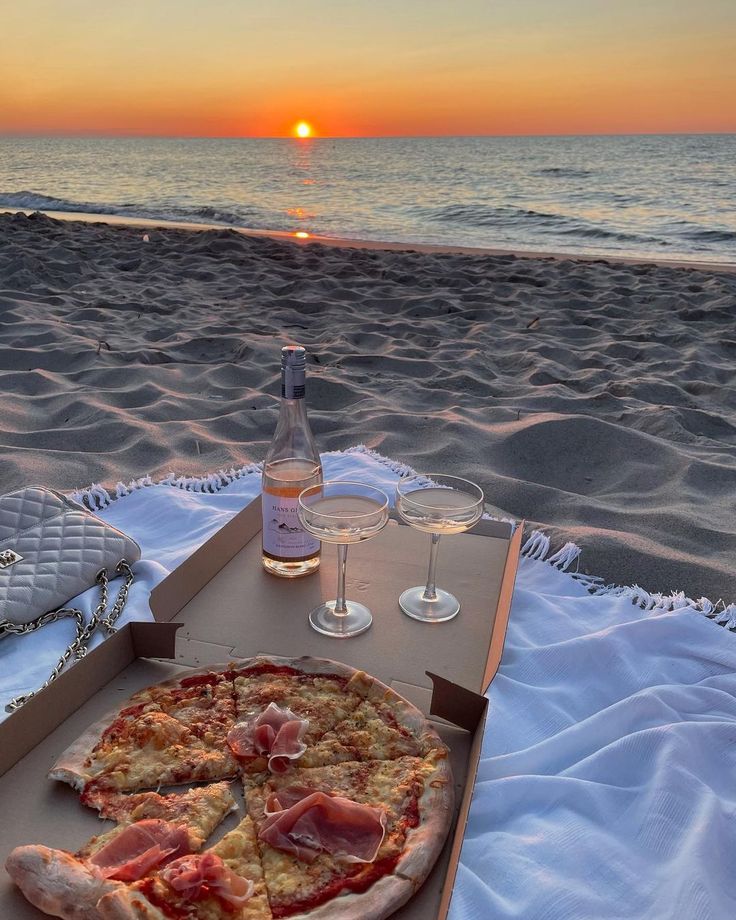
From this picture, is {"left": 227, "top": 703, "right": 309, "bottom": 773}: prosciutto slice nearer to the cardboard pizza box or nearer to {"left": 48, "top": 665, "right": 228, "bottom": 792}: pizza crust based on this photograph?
the cardboard pizza box

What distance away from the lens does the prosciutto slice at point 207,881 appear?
1.24 meters

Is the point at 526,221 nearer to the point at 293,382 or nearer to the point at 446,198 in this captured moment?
the point at 446,198

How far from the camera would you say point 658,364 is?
6.19 m

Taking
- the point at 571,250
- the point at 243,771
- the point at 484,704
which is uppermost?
the point at 484,704

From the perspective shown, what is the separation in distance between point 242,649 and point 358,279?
807 centimetres

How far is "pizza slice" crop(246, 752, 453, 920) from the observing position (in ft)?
4.28

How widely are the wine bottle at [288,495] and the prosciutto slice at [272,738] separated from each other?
2.61ft

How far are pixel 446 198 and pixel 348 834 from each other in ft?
91.6

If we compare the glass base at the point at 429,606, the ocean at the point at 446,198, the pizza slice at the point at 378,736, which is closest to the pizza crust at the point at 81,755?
the pizza slice at the point at 378,736

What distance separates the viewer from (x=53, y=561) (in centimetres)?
248

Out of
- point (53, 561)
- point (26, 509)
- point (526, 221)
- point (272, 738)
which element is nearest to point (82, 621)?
point (53, 561)

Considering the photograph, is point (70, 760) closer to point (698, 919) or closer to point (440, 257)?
point (698, 919)

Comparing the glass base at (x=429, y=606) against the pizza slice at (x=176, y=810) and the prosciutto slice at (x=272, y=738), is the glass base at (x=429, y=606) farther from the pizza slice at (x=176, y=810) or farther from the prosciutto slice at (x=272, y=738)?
the pizza slice at (x=176, y=810)

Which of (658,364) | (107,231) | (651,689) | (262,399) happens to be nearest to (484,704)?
(651,689)
